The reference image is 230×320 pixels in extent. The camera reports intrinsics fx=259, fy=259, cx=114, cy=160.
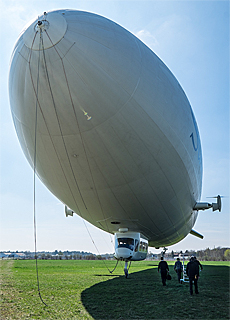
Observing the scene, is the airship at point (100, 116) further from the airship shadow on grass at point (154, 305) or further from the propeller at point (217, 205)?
the propeller at point (217, 205)

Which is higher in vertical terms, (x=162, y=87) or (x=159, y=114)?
(x=162, y=87)

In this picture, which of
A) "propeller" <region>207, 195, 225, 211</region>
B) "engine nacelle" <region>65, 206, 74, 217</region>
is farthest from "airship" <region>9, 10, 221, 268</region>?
"propeller" <region>207, 195, 225, 211</region>

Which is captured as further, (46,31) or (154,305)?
(46,31)

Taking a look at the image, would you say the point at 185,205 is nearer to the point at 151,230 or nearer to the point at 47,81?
the point at 151,230

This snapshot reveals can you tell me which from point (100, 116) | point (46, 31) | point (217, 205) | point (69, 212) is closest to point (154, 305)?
point (100, 116)

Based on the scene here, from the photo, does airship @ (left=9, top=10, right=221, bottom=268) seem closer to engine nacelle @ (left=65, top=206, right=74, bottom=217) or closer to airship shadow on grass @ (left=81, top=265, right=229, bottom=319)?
airship shadow on grass @ (left=81, top=265, right=229, bottom=319)

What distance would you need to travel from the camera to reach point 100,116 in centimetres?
802

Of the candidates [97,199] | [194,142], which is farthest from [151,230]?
[194,142]

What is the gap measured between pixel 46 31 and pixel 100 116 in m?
2.76

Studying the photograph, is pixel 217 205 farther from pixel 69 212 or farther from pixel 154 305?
pixel 154 305

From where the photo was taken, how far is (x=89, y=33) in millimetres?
7574

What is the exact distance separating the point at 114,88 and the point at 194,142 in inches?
213

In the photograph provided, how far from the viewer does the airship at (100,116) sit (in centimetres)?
744

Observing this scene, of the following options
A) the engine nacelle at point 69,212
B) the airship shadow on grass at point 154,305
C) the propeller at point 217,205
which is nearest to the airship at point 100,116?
the airship shadow on grass at point 154,305
